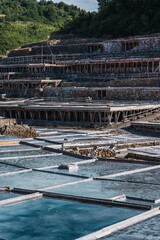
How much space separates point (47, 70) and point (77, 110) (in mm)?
19690

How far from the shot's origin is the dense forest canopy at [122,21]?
62.9m

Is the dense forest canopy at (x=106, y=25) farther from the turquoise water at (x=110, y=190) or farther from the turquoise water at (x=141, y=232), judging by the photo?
the turquoise water at (x=141, y=232)

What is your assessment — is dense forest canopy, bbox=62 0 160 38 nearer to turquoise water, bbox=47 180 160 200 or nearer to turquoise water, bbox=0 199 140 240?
turquoise water, bbox=47 180 160 200

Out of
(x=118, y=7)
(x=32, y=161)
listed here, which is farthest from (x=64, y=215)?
(x=118, y=7)

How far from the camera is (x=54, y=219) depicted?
1088 cm

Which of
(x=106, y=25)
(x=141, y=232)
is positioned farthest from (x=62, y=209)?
(x=106, y=25)

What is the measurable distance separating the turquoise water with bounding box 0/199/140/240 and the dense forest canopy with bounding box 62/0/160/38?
165 ft

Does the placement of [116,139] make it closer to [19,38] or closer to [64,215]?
[64,215]

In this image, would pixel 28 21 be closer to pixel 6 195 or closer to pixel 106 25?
pixel 106 25

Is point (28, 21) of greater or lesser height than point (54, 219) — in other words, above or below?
above

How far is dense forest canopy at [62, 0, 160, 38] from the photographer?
2478 inches

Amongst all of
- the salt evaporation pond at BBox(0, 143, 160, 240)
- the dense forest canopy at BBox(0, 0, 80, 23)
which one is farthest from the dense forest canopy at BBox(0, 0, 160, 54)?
the salt evaporation pond at BBox(0, 143, 160, 240)

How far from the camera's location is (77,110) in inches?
1388

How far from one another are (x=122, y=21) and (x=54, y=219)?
57.3m
